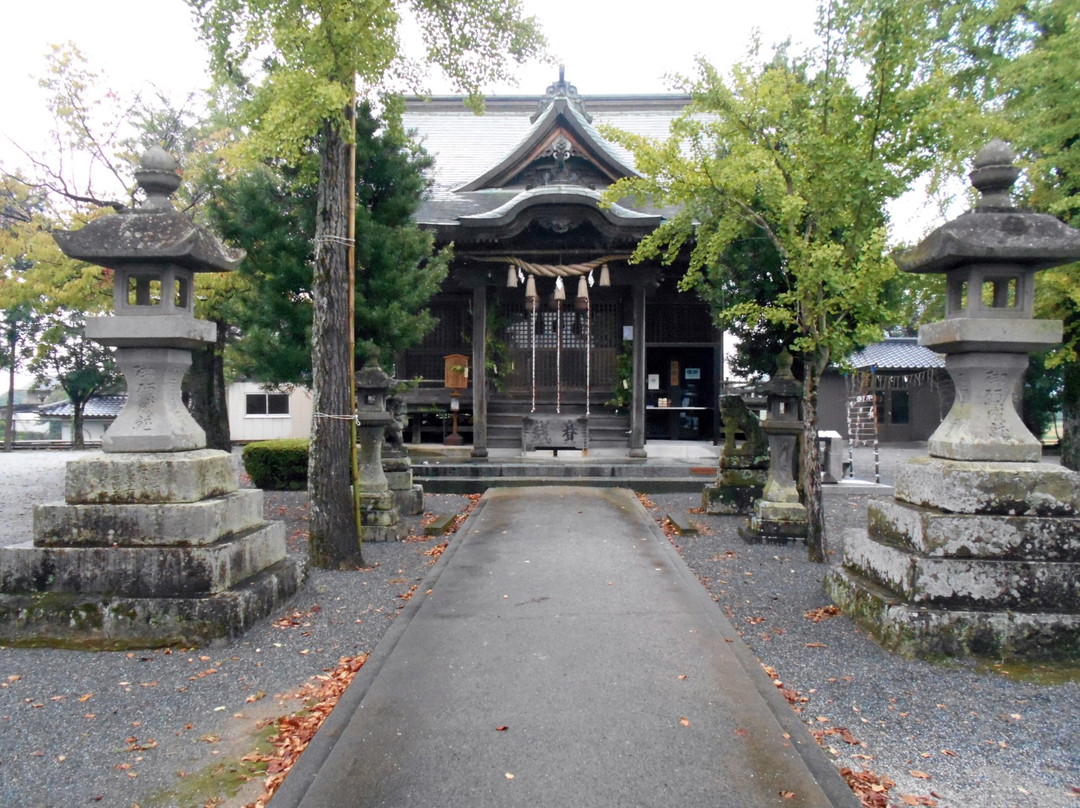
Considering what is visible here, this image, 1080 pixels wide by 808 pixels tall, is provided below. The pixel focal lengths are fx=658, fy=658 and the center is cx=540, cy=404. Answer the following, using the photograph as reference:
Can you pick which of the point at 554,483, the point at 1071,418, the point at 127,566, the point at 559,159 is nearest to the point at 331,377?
the point at 127,566

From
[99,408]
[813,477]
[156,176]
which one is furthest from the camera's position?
[99,408]

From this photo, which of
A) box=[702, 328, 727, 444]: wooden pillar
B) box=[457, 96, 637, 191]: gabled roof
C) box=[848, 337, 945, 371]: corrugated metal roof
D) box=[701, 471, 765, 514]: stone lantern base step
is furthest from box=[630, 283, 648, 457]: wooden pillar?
box=[848, 337, 945, 371]: corrugated metal roof

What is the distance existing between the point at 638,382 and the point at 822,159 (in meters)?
7.21

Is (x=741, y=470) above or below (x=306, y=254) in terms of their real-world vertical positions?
below

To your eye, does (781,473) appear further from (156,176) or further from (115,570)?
(156,176)

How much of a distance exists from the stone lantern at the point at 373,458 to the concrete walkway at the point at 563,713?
227 cm

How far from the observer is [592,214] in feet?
39.4

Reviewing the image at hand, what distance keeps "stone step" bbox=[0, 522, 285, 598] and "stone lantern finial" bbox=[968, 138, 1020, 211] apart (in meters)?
5.50

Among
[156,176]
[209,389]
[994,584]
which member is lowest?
[994,584]

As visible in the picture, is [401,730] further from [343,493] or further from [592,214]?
[592,214]

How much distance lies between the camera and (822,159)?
576 centimetres

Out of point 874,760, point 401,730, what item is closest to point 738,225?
point 874,760

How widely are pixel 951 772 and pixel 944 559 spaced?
1.50 m

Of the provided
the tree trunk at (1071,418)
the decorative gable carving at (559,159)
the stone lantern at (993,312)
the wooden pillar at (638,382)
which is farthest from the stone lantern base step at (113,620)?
the tree trunk at (1071,418)
